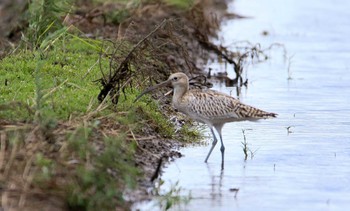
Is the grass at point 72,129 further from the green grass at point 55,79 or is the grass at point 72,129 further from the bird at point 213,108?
the bird at point 213,108

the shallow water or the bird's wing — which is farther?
the bird's wing

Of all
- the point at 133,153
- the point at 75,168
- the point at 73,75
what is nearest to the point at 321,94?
the point at 73,75

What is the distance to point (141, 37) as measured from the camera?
1730cm

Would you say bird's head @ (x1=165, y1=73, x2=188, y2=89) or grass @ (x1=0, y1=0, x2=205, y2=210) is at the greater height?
bird's head @ (x1=165, y1=73, x2=188, y2=89)

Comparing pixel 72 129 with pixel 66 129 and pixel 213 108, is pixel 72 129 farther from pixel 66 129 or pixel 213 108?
pixel 213 108

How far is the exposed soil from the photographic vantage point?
33.2ft

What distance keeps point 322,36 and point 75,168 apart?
17.4m

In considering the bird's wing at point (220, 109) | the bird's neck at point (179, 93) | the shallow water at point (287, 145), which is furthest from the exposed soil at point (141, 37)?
the bird's wing at point (220, 109)

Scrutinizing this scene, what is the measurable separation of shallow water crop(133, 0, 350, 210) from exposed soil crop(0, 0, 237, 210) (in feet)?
1.04

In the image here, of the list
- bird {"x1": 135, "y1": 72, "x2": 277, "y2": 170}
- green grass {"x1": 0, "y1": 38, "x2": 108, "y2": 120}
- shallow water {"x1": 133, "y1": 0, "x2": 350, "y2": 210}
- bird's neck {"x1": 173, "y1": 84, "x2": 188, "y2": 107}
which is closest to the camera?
shallow water {"x1": 133, "y1": 0, "x2": 350, "y2": 210}

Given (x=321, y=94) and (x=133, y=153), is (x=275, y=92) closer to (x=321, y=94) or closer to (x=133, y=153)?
(x=321, y=94)

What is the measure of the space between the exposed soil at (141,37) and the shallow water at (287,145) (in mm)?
318

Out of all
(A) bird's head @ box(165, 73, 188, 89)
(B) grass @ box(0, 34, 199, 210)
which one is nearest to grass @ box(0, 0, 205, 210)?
(B) grass @ box(0, 34, 199, 210)

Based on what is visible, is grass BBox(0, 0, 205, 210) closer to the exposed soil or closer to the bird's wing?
the exposed soil
